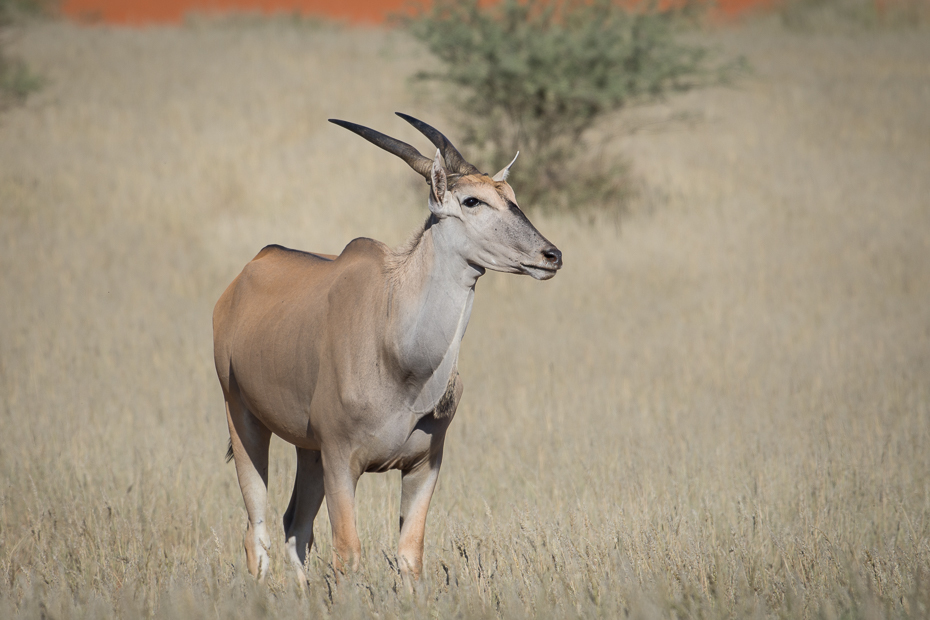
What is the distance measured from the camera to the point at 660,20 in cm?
1850

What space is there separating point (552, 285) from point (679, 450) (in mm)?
6347

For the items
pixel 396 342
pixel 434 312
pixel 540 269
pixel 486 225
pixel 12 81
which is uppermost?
pixel 486 225

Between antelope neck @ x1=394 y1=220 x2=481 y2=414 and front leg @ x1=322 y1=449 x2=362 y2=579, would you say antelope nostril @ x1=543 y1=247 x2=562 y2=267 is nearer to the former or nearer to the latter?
antelope neck @ x1=394 y1=220 x2=481 y2=414

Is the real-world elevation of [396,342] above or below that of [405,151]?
below

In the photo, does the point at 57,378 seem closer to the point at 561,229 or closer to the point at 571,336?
the point at 571,336

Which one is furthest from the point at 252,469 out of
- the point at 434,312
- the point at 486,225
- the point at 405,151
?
the point at 486,225

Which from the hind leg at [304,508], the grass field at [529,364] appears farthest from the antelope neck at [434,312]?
the hind leg at [304,508]

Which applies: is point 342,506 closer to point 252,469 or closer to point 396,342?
point 396,342

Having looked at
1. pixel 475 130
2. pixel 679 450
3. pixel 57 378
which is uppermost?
pixel 475 130

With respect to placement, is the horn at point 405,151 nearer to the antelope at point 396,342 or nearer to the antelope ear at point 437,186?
the antelope at point 396,342

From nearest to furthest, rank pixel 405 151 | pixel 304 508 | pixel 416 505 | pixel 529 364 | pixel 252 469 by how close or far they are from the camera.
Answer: pixel 405 151 < pixel 416 505 < pixel 304 508 < pixel 252 469 < pixel 529 364

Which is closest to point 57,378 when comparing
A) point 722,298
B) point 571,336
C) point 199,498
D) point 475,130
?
point 199,498

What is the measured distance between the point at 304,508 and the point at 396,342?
62.2 inches

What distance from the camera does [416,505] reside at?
14.2ft
